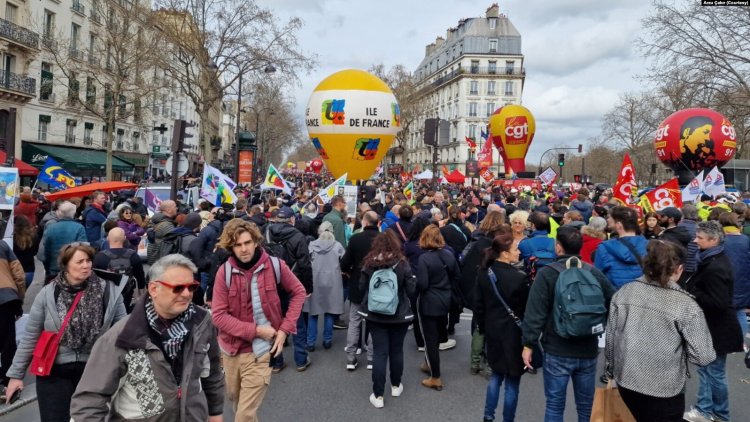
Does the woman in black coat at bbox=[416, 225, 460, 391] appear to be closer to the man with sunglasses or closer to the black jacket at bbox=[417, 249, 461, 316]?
the black jacket at bbox=[417, 249, 461, 316]

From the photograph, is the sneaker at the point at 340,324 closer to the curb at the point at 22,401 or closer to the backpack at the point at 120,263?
the backpack at the point at 120,263

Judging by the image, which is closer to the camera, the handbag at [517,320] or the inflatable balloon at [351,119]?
the handbag at [517,320]

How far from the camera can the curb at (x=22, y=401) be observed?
14.2ft

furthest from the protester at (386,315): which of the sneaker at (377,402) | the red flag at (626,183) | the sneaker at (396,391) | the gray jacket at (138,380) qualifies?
the red flag at (626,183)

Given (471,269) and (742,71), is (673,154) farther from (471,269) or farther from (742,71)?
(471,269)

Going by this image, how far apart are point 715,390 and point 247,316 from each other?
13.1ft

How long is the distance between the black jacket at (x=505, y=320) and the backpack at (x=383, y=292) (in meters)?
0.88

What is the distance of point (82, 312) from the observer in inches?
124

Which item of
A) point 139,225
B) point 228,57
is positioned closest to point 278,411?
point 139,225

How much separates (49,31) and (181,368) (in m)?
32.4

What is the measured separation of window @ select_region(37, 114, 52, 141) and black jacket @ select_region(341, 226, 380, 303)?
1178 inches

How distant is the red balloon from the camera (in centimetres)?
1723

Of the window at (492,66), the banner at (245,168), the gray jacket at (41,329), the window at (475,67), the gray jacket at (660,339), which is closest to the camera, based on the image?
the gray jacket at (660,339)

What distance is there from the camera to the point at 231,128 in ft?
345
